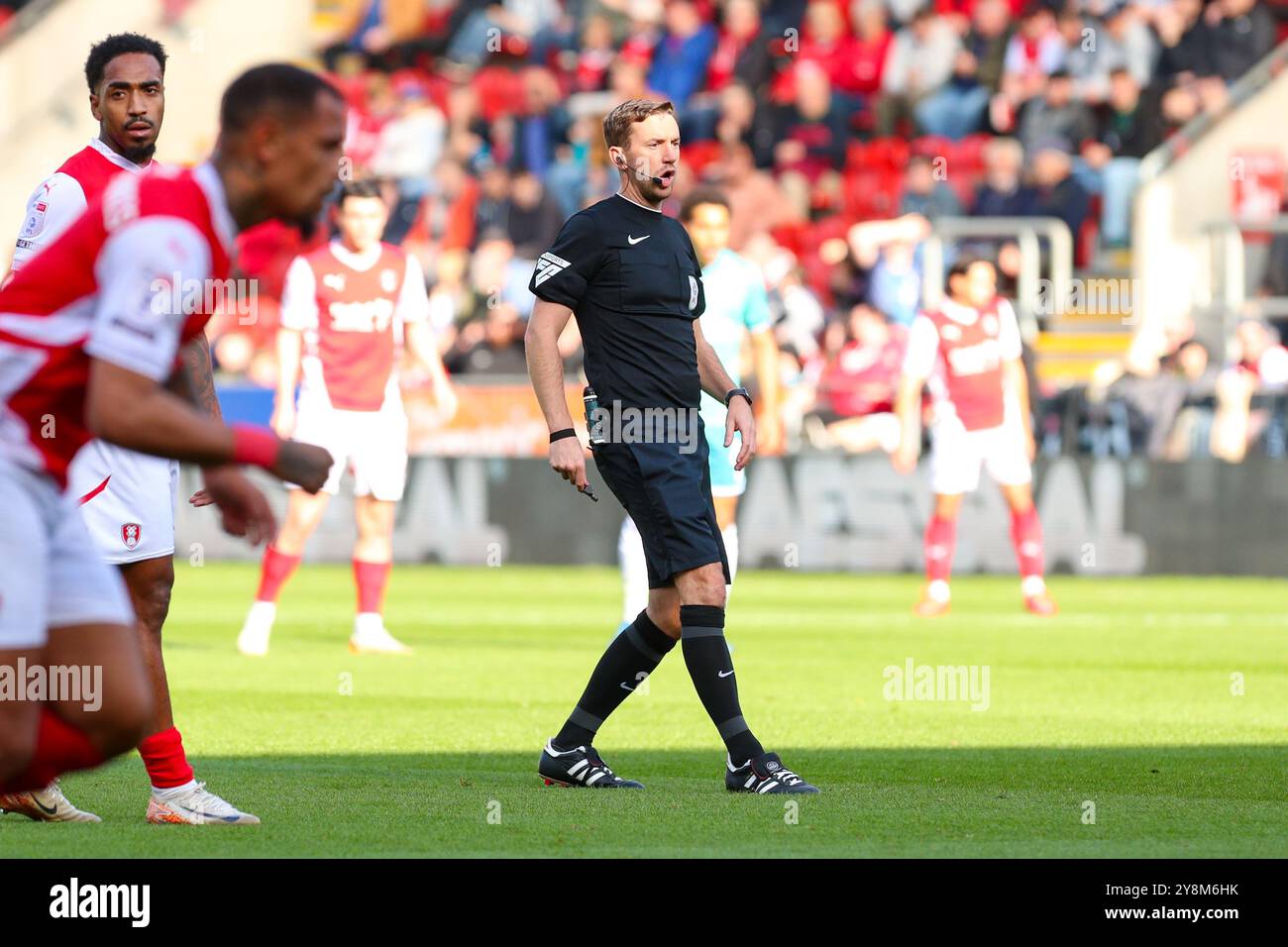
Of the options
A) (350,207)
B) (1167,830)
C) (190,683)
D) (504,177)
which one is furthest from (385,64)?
(1167,830)

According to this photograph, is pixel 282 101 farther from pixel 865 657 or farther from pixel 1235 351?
pixel 1235 351

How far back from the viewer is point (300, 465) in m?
5.12

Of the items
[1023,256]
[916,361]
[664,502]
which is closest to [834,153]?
[1023,256]

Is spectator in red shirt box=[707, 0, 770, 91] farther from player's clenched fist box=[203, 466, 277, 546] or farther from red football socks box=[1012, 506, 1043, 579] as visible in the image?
→ player's clenched fist box=[203, 466, 277, 546]

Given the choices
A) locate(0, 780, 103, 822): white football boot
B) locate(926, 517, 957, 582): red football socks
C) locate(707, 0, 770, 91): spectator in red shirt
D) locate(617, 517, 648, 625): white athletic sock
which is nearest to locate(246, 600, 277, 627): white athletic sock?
locate(617, 517, 648, 625): white athletic sock

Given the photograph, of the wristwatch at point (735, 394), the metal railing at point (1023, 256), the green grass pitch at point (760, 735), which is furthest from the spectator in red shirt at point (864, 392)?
the wristwatch at point (735, 394)

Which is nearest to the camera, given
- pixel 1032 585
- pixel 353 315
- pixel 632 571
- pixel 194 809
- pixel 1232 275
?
pixel 194 809

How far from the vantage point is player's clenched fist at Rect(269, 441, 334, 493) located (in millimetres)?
5113

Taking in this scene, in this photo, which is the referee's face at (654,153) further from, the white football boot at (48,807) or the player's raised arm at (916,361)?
the player's raised arm at (916,361)

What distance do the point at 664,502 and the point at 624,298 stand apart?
0.77m

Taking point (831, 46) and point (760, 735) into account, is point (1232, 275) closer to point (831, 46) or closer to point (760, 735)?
point (831, 46)

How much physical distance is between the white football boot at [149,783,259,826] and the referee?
1446 millimetres

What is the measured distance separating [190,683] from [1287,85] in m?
14.8

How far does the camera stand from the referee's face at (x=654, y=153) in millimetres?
8023
